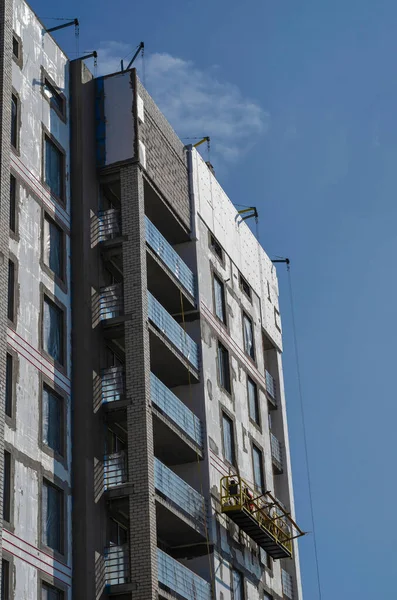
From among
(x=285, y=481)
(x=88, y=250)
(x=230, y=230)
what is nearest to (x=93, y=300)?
(x=88, y=250)

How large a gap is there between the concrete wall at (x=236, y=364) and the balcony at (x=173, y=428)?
1.17 metres

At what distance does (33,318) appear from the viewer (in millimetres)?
45188

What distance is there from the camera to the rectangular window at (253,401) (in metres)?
62.2

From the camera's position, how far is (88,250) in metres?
50.2

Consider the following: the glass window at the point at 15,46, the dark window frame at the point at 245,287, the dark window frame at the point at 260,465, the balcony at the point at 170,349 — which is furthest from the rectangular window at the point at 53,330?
the dark window frame at the point at 245,287

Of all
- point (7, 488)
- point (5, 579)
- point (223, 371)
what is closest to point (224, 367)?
point (223, 371)

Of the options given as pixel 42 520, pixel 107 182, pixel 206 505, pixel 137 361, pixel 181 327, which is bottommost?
pixel 42 520

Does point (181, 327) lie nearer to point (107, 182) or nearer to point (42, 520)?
point (107, 182)

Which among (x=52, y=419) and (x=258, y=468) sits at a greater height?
(x=258, y=468)

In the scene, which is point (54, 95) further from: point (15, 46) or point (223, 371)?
point (223, 371)

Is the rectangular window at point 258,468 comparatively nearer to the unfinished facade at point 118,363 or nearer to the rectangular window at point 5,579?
the unfinished facade at point 118,363

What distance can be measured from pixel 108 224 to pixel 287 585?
2137cm

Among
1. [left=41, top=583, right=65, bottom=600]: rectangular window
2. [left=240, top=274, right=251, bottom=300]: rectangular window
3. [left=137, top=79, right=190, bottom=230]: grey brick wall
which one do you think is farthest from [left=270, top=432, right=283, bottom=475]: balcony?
[left=41, top=583, right=65, bottom=600]: rectangular window

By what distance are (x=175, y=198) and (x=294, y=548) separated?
19665 millimetres
